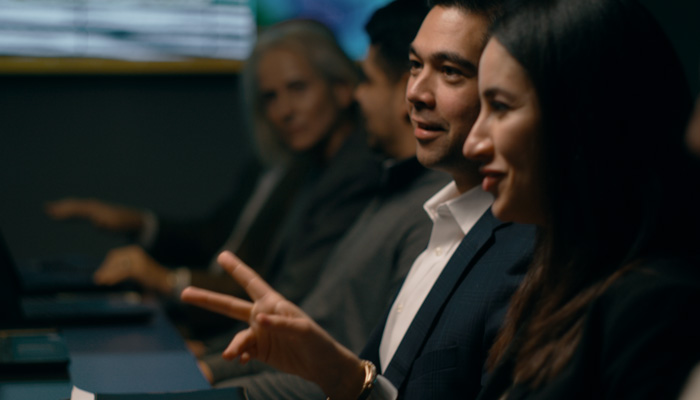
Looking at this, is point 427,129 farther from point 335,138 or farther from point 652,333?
point 335,138

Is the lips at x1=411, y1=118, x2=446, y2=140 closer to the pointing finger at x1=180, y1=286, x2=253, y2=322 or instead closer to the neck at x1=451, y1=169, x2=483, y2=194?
the neck at x1=451, y1=169, x2=483, y2=194

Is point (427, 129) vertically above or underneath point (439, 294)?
above

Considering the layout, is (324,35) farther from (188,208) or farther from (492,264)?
(492,264)

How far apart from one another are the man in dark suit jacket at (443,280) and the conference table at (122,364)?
244mm

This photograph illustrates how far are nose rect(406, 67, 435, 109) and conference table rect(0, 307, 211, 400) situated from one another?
55cm

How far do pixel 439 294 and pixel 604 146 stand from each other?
425mm

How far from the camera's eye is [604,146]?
79cm

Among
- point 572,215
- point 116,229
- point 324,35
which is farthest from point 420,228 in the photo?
point 116,229

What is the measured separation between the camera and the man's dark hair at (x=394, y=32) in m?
1.53

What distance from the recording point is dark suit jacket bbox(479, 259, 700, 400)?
67 centimetres

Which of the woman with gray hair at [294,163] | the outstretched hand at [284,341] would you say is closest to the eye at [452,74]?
the outstretched hand at [284,341]

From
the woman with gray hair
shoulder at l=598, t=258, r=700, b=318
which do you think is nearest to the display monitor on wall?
the woman with gray hair

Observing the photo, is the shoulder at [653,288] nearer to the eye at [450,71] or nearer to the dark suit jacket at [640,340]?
the dark suit jacket at [640,340]

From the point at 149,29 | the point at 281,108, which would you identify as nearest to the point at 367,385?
the point at 281,108
